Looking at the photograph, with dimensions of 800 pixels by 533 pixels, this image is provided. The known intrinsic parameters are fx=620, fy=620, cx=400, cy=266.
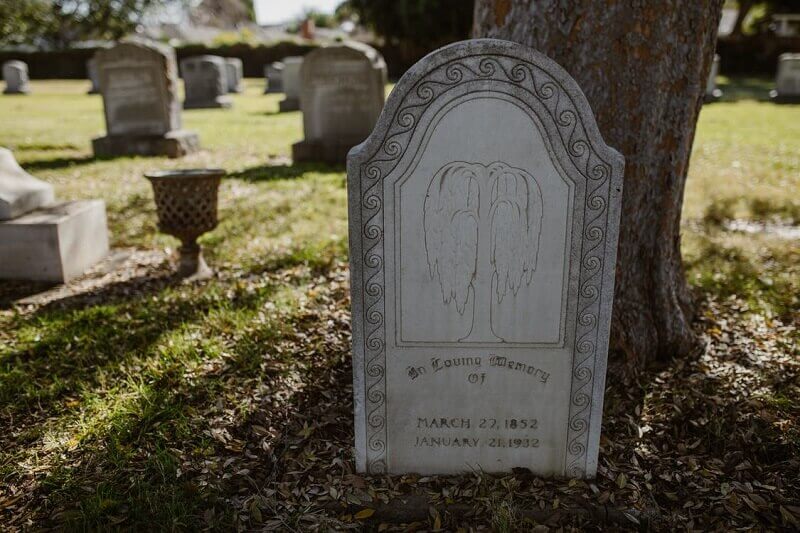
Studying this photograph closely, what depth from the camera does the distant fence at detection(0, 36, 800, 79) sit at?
31.5 meters

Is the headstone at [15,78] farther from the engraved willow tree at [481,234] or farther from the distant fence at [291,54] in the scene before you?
the engraved willow tree at [481,234]

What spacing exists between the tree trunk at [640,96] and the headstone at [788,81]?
18811 millimetres

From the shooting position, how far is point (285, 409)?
3260mm

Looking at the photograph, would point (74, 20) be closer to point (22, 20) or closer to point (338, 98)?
point (22, 20)

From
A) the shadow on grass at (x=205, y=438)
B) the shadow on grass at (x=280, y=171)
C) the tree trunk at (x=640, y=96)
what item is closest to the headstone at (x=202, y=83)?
the shadow on grass at (x=280, y=171)

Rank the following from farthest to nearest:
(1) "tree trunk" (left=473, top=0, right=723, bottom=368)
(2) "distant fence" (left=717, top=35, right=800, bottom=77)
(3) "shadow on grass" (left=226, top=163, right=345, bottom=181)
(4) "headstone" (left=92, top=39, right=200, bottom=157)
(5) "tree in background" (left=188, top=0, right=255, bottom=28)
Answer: (5) "tree in background" (left=188, top=0, right=255, bottom=28), (2) "distant fence" (left=717, top=35, right=800, bottom=77), (4) "headstone" (left=92, top=39, right=200, bottom=157), (3) "shadow on grass" (left=226, top=163, right=345, bottom=181), (1) "tree trunk" (left=473, top=0, right=723, bottom=368)

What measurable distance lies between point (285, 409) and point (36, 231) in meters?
2.85

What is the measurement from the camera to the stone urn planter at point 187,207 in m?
4.80

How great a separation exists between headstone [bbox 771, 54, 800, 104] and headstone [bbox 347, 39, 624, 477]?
66.9ft

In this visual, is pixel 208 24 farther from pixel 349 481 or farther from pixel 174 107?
pixel 349 481

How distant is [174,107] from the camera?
34.4ft

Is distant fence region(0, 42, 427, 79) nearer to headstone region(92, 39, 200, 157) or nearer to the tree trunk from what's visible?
headstone region(92, 39, 200, 157)

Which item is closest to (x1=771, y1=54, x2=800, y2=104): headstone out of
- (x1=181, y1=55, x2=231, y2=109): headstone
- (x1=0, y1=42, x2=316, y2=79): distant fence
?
(x1=181, y1=55, x2=231, y2=109): headstone

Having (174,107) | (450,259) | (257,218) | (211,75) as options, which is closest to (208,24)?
(211,75)
